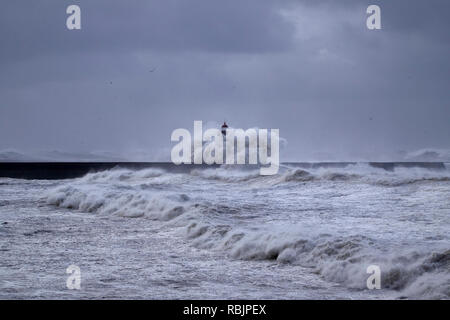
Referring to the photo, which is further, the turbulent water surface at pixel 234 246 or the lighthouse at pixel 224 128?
the lighthouse at pixel 224 128

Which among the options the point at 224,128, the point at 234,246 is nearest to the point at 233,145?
the point at 224,128

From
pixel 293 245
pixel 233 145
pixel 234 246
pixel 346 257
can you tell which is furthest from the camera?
pixel 233 145

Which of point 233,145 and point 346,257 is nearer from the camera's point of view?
point 346,257

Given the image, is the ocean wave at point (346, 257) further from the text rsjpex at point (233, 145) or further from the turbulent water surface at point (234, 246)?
the text rsjpex at point (233, 145)

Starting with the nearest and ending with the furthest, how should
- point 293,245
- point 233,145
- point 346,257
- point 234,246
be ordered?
point 346,257
point 293,245
point 234,246
point 233,145

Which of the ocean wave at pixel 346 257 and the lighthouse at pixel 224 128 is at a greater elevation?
the lighthouse at pixel 224 128

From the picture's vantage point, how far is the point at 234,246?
1155cm

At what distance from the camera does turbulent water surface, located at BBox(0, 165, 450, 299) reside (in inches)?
324

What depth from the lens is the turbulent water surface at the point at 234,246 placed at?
823 cm

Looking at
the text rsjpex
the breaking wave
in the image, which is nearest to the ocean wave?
the breaking wave

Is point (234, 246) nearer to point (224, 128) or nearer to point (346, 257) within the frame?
point (346, 257)

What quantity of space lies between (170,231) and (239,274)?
226 inches

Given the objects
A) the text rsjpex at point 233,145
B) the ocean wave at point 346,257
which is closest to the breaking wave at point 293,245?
the ocean wave at point 346,257
